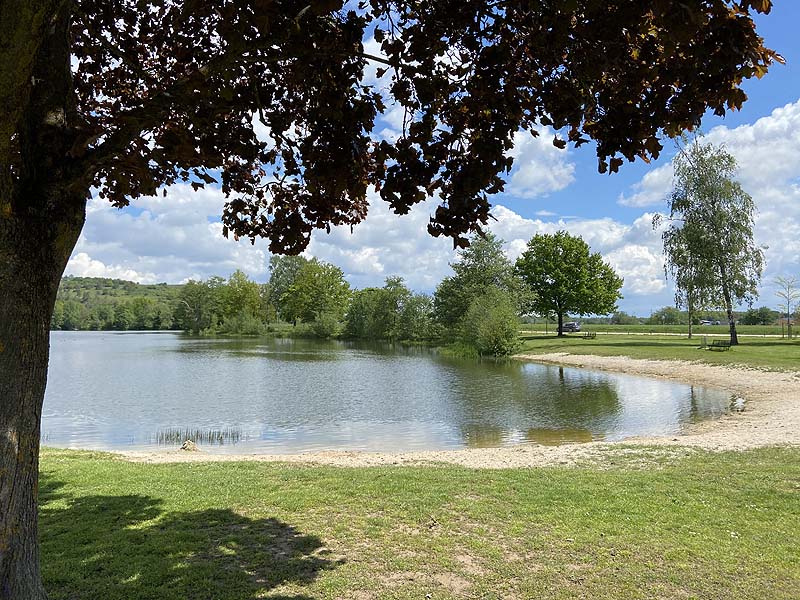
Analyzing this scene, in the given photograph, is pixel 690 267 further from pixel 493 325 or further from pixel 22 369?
pixel 22 369

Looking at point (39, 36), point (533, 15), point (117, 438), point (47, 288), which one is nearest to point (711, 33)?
point (533, 15)

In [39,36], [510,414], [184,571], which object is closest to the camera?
[39,36]

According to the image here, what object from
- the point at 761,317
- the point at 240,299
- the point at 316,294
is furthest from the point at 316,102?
the point at 240,299

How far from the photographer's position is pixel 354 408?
20141 mm

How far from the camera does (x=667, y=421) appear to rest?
56.2 ft

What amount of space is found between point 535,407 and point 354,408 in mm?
6696

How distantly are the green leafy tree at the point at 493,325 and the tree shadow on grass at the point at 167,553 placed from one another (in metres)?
40.4

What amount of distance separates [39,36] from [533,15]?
Result: 313 centimetres

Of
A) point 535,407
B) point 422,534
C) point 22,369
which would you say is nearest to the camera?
point 22,369

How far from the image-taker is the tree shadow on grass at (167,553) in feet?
14.0

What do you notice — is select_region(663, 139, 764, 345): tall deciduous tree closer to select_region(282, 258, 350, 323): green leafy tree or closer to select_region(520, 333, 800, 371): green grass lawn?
select_region(520, 333, 800, 371): green grass lawn

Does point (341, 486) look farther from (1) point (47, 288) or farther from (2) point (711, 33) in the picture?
(2) point (711, 33)

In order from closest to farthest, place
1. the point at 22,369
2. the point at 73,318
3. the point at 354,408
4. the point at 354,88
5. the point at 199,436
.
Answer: the point at 22,369, the point at 354,88, the point at 199,436, the point at 354,408, the point at 73,318

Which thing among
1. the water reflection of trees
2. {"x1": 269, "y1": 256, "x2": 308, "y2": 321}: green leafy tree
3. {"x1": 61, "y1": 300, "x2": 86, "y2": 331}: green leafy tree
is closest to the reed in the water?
the water reflection of trees
